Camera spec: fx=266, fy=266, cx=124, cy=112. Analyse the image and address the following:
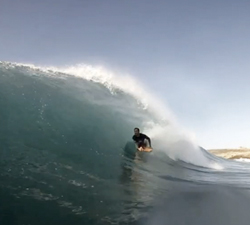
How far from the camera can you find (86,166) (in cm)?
732

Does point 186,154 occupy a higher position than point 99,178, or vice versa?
point 186,154

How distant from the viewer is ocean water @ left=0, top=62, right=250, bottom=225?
4.70 m

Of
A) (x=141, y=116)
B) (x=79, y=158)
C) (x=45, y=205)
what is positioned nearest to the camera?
(x=45, y=205)

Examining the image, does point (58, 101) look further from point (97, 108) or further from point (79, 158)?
point (79, 158)

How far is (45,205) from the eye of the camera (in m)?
4.68

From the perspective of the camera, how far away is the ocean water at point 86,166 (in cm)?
470

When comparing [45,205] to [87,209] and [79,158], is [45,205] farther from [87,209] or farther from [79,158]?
[79,158]

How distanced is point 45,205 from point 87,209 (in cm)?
74

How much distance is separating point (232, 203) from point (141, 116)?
32.2 feet

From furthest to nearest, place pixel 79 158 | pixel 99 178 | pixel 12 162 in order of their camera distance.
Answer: pixel 79 158, pixel 99 178, pixel 12 162

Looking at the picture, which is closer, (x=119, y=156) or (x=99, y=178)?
(x=99, y=178)

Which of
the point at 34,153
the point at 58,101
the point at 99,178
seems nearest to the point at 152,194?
the point at 99,178

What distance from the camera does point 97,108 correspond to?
12.9 m

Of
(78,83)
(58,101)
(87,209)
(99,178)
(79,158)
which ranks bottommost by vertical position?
(87,209)
